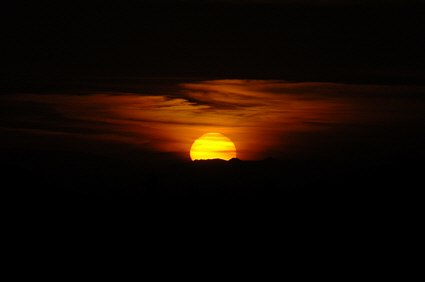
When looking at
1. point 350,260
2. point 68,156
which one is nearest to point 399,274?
point 350,260

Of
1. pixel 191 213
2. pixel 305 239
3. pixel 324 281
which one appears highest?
pixel 191 213

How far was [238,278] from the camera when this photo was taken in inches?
1157

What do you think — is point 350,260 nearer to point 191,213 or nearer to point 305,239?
point 305,239

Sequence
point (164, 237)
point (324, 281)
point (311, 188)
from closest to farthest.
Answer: point (324, 281) < point (164, 237) < point (311, 188)

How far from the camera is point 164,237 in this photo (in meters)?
34.6

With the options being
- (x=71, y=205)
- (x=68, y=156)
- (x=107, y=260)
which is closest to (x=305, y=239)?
(x=107, y=260)

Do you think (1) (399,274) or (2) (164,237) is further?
(2) (164,237)

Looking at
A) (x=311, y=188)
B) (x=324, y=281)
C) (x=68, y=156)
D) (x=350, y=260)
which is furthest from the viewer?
A: (x=68, y=156)

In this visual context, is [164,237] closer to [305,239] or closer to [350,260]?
[305,239]

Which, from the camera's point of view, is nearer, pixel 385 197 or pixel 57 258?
pixel 57 258

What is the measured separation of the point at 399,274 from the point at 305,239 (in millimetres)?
6085

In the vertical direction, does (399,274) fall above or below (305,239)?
below

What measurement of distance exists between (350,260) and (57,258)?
1064cm

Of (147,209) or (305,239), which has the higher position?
(147,209)
